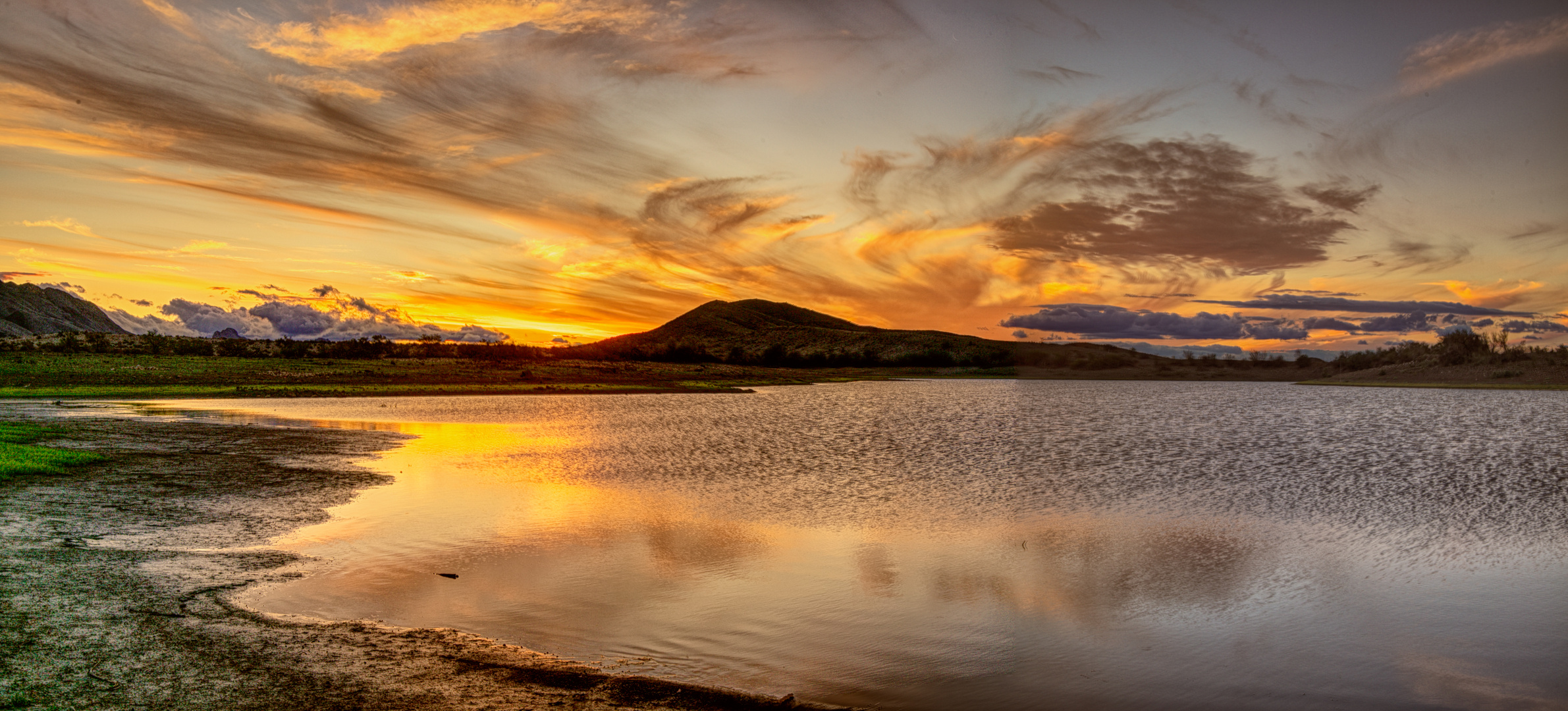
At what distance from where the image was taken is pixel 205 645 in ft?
30.5

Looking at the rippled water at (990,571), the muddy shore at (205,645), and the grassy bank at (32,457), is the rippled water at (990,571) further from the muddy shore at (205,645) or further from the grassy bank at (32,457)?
the grassy bank at (32,457)

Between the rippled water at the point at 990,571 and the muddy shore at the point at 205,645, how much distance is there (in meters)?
0.92

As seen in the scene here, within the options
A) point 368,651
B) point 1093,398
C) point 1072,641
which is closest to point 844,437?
point 1072,641

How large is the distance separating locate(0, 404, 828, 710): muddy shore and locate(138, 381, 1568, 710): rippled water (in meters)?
0.92

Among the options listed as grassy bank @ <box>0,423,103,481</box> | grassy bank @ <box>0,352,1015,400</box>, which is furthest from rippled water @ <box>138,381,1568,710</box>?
grassy bank @ <box>0,352,1015,400</box>

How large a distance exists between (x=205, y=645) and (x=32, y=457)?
2111 cm

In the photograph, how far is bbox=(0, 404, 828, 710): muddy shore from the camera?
7898mm

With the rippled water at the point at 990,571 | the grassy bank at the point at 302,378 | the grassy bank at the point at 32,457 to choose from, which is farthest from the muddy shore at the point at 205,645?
the grassy bank at the point at 302,378

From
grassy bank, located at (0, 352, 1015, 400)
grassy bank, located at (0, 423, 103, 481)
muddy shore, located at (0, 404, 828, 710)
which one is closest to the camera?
muddy shore, located at (0, 404, 828, 710)

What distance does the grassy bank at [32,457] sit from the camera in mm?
21938

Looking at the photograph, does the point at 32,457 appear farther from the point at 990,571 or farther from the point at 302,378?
the point at 302,378

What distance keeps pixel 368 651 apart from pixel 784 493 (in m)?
15.4

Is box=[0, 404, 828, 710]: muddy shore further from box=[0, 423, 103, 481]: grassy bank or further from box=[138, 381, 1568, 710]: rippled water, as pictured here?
box=[0, 423, 103, 481]: grassy bank

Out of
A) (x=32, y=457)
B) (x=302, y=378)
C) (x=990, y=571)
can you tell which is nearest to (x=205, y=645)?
(x=990, y=571)
